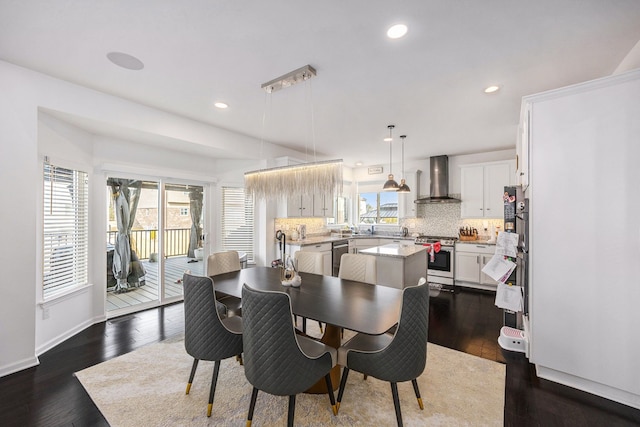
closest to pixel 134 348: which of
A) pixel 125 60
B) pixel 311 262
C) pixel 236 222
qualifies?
pixel 311 262

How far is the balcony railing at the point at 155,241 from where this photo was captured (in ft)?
13.3

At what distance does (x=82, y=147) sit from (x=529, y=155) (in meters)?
4.97

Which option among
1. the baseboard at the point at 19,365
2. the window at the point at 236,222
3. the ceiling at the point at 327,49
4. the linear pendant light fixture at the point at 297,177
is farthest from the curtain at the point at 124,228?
the linear pendant light fixture at the point at 297,177

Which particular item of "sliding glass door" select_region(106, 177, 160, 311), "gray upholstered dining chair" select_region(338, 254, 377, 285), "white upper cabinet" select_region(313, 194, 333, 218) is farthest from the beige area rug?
"white upper cabinet" select_region(313, 194, 333, 218)

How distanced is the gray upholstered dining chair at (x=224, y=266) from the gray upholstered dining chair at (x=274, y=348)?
4.14 feet

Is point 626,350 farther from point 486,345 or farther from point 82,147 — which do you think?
point 82,147

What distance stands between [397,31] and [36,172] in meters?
3.47

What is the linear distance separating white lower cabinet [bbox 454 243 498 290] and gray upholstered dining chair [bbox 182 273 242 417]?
15.5ft

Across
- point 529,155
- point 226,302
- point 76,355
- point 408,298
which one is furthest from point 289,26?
point 76,355

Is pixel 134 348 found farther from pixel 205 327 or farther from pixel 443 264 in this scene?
pixel 443 264

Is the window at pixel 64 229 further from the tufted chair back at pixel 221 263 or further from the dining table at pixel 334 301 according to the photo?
the dining table at pixel 334 301

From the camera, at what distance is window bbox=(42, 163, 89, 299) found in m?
2.93

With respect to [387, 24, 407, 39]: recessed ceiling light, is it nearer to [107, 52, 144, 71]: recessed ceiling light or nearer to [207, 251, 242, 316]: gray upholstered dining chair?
[107, 52, 144, 71]: recessed ceiling light

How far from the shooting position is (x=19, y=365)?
244 centimetres
